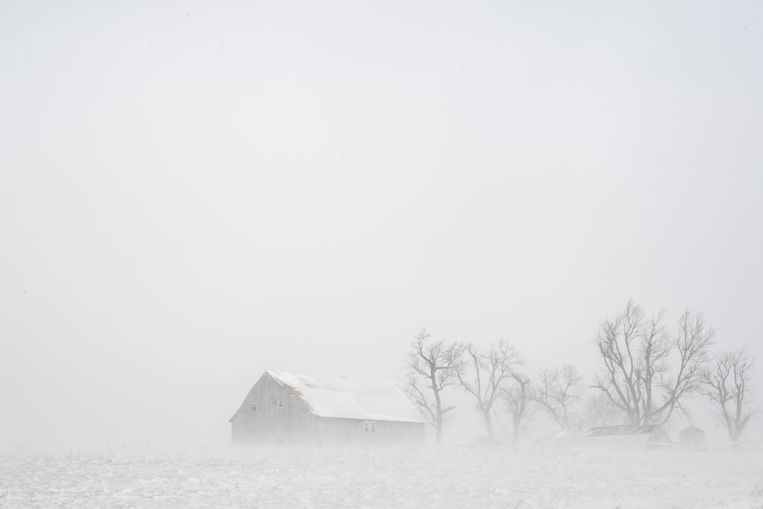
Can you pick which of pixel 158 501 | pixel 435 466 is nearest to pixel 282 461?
pixel 435 466

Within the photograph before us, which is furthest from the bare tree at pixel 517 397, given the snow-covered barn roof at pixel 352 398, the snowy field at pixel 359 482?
the snowy field at pixel 359 482

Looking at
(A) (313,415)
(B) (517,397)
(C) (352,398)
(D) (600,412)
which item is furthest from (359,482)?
(D) (600,412)

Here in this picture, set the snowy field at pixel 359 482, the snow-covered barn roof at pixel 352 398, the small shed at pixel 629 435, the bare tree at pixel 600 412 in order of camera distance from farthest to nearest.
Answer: the bare tree at pixel 600 412
the snow-covered barn roof at pixel 352 398
the small shed at pixel 629 435
the snowy field at pixel 359 482

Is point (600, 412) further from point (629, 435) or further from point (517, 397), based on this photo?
point (629, 435)

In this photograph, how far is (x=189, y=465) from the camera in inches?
1054

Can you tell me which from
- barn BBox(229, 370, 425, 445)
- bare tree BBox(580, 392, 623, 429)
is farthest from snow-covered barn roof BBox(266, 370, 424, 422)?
bare tree BBox(580, 392, 623, 429)

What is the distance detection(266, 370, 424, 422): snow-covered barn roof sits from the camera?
61.7 metres

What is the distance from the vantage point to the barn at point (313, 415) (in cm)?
5969

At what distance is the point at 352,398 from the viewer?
6700 cm

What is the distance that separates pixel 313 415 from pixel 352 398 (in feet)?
27.6

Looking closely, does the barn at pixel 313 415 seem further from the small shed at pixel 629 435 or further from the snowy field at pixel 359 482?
the snowy field at pixel 359 482

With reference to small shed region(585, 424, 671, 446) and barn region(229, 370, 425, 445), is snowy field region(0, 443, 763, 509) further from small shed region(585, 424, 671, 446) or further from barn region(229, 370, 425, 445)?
barn region(229, 370, 425, 445)

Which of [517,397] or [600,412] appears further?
[600,412]

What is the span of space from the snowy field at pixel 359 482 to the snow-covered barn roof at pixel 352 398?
28555 millimetres
